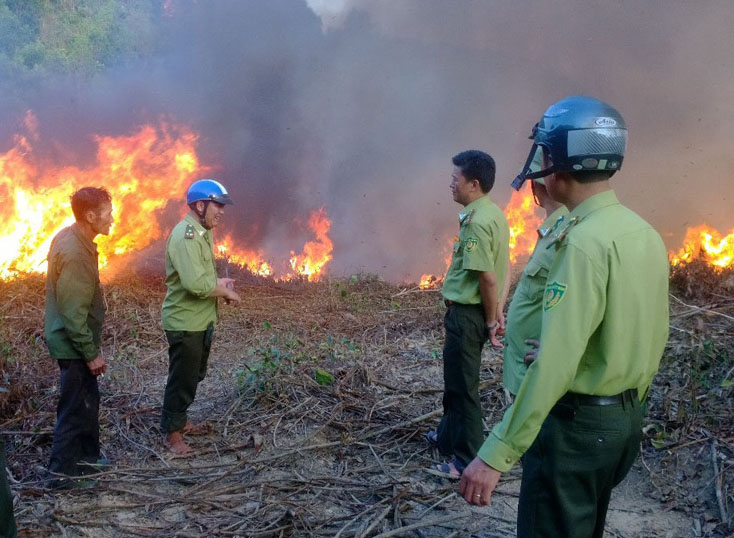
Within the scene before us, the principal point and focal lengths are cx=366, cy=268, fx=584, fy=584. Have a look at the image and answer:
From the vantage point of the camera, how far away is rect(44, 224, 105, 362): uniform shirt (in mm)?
3910

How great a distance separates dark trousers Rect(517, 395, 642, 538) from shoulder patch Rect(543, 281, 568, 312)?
0.41 m

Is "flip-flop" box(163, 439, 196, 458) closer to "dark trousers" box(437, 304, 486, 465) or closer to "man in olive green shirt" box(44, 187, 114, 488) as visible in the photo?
"man in olive green shirt" box(44, 187, 114, 488)

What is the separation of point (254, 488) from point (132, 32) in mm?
18128

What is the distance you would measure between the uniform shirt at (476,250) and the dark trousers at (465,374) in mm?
126

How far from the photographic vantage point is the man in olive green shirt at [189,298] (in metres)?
4.51

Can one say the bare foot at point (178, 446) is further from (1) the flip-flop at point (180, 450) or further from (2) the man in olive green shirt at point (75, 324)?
(2) the man in olive green shirt at point (75, 324)

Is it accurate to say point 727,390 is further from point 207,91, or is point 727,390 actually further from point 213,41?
point 213,41

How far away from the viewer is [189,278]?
4457 mm

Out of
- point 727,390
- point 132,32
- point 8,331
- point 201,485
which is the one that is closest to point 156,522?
point 201,485

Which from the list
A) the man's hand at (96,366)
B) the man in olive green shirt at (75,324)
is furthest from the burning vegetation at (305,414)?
the man's hand at (96,366)

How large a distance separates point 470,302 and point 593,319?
7.76 ft

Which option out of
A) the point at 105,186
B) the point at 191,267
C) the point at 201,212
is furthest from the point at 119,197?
the point at 191,267

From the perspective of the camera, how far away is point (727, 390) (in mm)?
4746

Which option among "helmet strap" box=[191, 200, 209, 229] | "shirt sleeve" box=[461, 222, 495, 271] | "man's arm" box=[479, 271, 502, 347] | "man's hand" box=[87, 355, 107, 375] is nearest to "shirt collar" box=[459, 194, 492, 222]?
"shirt sleeve" box=[461, 222, 495, 271]
